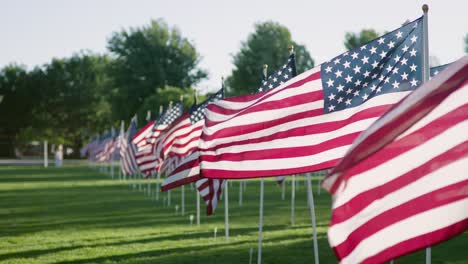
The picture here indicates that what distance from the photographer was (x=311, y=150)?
9117mm

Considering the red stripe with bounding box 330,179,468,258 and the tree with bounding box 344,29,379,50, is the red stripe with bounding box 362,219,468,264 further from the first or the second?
the tree with bounding box 344,29,379,50

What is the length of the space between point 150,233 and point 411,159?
44.4 feet

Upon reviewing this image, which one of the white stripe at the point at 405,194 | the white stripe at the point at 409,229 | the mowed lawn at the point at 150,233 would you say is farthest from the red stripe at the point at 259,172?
the mowed lawn at the point at 150,233

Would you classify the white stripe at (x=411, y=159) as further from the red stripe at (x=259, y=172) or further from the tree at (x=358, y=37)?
the tree at (x=358, y=37)

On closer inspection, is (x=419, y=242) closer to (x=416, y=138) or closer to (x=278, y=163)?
(x=416, y=138)

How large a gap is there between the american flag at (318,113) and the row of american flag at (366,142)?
1 cm

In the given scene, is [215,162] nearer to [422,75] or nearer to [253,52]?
[422,75]

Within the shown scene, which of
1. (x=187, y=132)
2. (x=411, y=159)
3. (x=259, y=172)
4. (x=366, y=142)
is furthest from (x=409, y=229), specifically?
(x=187, y=132)

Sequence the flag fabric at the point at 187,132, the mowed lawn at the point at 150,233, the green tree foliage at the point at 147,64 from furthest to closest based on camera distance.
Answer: the green tree foliage at the point at 147,64
the flag fabric at the point at 187,132
the mowed lawn at the point at 150,233

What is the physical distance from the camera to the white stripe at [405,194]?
6.16 m

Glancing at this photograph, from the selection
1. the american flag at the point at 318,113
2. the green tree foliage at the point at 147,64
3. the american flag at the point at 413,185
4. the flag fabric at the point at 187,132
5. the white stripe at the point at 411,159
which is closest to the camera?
the american flag at the point at 413,185

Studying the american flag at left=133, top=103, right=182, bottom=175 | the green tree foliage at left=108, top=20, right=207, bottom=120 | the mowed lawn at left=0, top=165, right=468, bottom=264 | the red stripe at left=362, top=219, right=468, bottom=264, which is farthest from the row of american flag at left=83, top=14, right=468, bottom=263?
the green tree foliage at left=108, top=20, right=207, bottom=120

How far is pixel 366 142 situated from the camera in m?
5.74

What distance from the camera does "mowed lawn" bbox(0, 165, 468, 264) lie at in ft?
48.5
